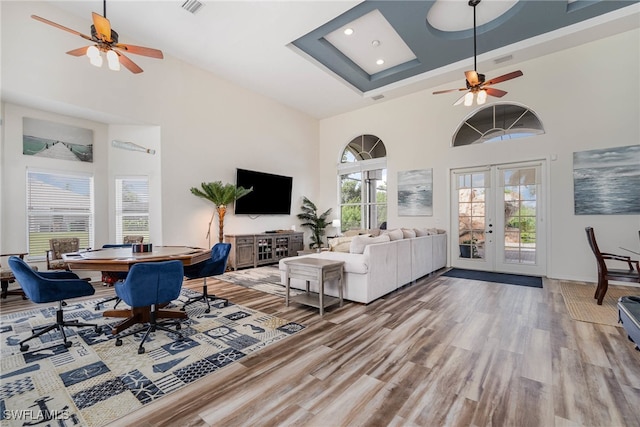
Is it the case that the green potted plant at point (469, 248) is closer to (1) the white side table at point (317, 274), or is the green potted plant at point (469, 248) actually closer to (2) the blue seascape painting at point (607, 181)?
(2) the blue seascape painting at point (607, 181)

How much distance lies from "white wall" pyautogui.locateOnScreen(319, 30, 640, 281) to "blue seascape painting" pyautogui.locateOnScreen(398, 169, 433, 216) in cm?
15

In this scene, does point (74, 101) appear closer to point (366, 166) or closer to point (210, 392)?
point (210, 392)

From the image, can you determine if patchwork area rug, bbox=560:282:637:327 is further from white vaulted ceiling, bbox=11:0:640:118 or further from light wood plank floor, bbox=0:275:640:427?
white vaulted ceiling, bbox=11:0:640:118

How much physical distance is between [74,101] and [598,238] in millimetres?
9171

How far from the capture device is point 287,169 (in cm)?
799

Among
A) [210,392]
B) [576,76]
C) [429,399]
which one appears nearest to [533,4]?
[576,76]

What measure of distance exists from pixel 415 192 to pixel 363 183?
1690mm

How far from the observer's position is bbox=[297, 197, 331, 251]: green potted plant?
27.5 feet

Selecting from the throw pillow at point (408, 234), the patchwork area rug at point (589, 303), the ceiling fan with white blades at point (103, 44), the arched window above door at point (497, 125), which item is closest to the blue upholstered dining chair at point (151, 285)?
the ceiling fan with white blades at point (103, 44)

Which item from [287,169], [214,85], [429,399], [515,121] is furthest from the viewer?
[287,169]

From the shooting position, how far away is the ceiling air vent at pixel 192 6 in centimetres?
405

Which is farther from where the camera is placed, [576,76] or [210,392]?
[576,76]

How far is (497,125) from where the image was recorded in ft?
19.6

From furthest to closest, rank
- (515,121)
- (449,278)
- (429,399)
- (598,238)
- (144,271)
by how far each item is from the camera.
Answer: (515,121) < (449,278) < (598,238) < (144,271) < (429,399)
